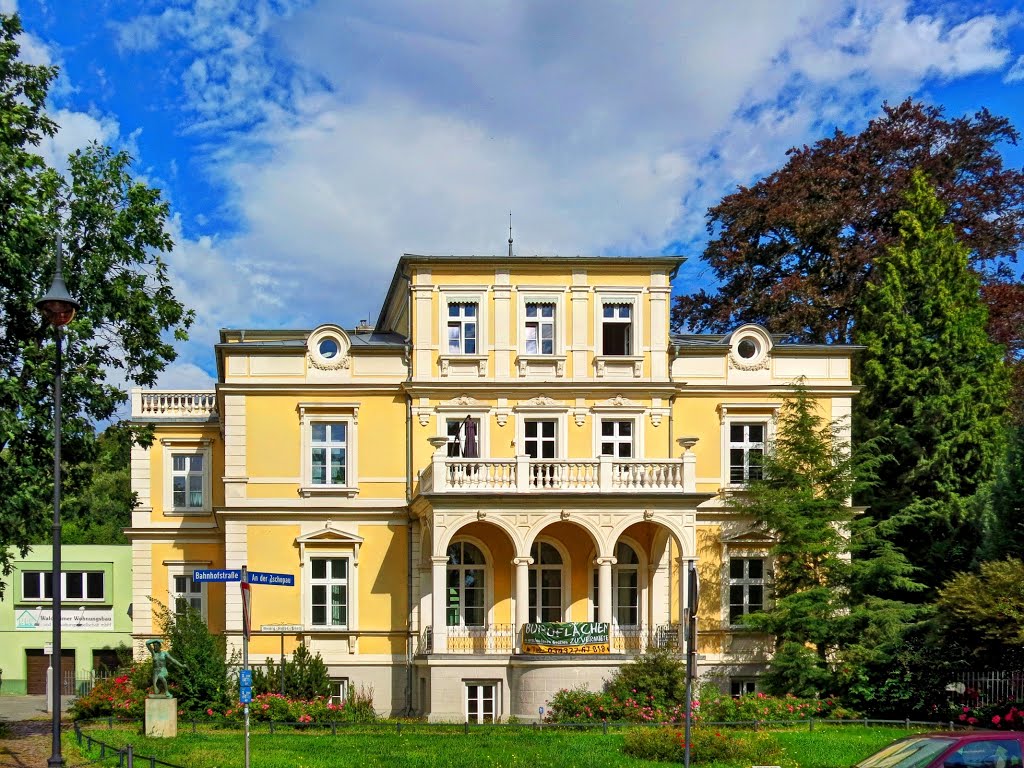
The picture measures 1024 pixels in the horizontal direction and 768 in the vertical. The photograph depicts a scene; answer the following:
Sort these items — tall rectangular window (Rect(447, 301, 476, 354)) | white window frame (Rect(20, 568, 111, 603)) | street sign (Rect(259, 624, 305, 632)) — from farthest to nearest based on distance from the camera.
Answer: white window frame (Rect(20, 568, 111, 603)) < tall rectangular window (Rect(447, 301, 476, 354)) < street sign (Rect(259, 624, 305, 632))

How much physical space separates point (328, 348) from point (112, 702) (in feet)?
36.2

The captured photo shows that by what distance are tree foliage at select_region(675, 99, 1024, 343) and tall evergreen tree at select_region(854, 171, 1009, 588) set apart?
5.59 metres

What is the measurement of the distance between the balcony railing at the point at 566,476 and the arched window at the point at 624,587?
3.02 m

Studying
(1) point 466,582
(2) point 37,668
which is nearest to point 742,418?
(1) point 466,582

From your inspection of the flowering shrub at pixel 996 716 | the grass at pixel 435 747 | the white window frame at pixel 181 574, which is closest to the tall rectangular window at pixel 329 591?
the white window frame at pixel 181 574

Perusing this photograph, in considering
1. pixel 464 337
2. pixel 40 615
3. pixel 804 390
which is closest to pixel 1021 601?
pixel 804 390

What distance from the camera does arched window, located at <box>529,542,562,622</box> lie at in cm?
3481

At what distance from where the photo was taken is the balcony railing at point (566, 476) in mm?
32281

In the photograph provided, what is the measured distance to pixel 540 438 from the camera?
35.2 metres

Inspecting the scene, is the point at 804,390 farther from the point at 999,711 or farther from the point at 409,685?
the point at 409,685

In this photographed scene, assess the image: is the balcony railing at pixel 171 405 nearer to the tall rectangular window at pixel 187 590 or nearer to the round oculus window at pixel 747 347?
the tall rectangular window at pixel 187 590

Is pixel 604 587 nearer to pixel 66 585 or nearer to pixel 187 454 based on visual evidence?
pixel 187 454

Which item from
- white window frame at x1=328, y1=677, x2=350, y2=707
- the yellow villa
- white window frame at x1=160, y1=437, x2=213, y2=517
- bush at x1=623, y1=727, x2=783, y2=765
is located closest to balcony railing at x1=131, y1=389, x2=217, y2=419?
white window frame at x1=160, y1=437, x2=213, y2=517

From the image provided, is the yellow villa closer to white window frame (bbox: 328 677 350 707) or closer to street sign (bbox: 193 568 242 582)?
white window frame (bbox: 328 677 350 707)
